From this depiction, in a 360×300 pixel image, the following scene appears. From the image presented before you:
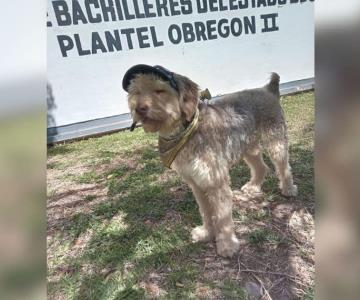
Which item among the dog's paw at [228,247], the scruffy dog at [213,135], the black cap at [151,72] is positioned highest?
the black cap at [151,72]

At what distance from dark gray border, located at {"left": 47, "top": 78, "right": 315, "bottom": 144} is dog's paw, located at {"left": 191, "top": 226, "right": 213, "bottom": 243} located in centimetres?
91

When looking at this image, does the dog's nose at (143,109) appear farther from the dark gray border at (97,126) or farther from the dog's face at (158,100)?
the dark gray border at (97,126)

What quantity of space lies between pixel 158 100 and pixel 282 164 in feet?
4.21

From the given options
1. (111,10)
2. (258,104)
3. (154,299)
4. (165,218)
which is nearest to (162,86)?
(111,10)

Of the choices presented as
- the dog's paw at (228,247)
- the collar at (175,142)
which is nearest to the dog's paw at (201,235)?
the dog's paw at (228,247)

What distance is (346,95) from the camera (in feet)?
6.63

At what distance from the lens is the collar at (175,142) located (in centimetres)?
259

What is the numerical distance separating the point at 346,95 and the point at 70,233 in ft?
6.43

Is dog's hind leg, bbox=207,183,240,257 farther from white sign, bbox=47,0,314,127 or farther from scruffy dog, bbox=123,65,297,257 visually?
white sign, bbox=47,0,314,127

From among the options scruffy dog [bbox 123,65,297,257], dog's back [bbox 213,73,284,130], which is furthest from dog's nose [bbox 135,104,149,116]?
dog's back [bbox 213,73,284,130]

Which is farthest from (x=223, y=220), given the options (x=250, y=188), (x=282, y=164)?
(x=282, y=164)

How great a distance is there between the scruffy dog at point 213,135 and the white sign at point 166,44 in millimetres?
196

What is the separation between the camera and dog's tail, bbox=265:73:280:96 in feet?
9.41

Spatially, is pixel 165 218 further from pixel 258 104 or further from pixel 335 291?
pixel 335 291
